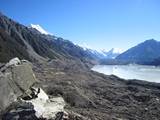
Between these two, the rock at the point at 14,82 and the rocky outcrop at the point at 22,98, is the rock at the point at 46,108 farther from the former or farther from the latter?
the rock at the point at 14,82

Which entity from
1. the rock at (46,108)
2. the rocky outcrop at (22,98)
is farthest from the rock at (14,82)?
the rock at (46,108)

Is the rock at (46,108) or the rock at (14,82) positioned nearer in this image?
the rock at (46,108)

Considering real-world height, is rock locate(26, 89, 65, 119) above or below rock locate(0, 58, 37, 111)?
below

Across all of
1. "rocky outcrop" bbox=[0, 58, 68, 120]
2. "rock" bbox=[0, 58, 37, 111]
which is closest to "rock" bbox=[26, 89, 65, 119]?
"rocky outcrop" bbox=[0, 58, 68, 120]

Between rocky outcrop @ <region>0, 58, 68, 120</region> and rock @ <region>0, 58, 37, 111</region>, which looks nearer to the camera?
rocky outcrop @ <region>0, 58, 68, 120</region>

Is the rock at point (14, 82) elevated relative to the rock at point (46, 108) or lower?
elevated

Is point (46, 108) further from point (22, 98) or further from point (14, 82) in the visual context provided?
point (14, 82)

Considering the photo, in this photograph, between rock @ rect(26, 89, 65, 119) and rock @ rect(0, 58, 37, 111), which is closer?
rock @ rect(26, 89, 65, 119)

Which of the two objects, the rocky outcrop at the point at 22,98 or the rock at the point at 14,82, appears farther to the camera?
the rock at the point at 14,82

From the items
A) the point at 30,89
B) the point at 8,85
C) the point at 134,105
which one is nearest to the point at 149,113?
the point at 134,105

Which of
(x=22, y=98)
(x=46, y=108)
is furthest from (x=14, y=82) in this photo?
(x=46, y=108)

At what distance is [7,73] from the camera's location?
16.4 metres

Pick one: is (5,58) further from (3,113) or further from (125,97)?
(3,113)

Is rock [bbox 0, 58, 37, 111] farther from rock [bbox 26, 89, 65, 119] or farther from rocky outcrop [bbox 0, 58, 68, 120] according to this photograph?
rock [bbox 26, 89, 65, 119]
